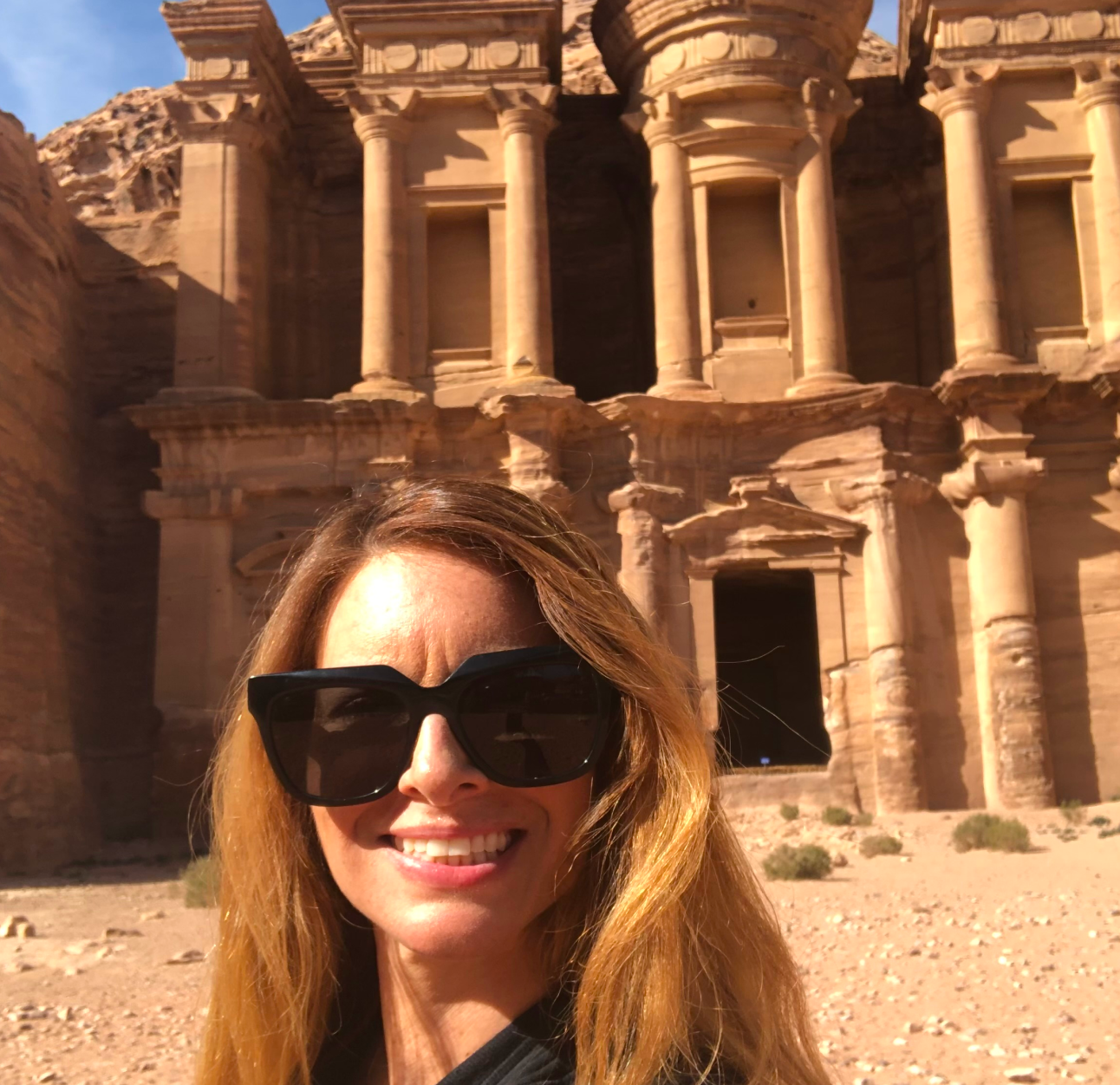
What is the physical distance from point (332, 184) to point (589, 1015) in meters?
20.5

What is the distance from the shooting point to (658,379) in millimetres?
17594

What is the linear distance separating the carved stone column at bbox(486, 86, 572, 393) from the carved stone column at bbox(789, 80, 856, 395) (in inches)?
137

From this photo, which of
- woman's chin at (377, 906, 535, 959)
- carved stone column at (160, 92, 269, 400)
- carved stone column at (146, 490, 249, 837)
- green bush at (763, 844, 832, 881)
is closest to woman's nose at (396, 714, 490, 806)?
woman's chin at (377, 906, 535, 959)

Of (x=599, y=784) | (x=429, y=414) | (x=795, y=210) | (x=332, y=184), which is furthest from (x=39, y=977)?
(x=332, y=184)

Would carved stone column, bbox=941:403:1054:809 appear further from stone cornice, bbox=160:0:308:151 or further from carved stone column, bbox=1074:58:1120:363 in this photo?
stone cornice, bbox=160:0:308:151

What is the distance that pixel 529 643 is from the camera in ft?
6.24

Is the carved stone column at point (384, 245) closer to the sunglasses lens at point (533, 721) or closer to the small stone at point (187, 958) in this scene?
the small stone at point (187, 958)

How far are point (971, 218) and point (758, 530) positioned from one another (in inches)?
204

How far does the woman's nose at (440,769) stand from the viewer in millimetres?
1812

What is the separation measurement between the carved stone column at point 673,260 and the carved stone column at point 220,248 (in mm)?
5762

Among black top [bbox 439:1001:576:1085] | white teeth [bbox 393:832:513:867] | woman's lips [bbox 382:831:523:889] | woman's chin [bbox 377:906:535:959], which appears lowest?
black top [bbox 439:1001:576:1085]

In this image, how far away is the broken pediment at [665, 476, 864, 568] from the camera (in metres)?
16.7

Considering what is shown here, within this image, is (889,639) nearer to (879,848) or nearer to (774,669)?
(879,848)

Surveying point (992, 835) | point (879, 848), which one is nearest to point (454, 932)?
point (879, 848)
